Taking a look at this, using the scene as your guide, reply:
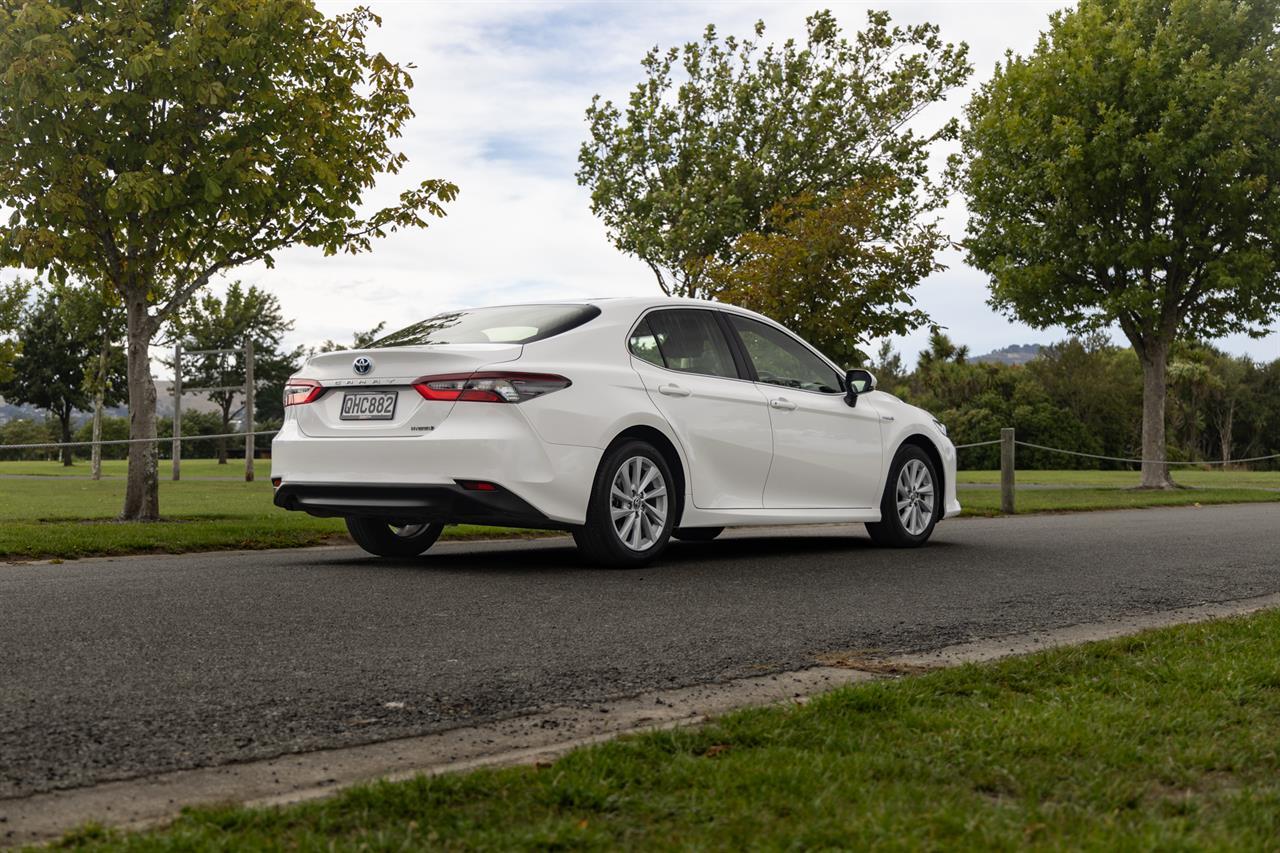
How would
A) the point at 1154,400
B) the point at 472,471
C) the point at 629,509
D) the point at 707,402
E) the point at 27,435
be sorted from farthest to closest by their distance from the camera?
the point at 27,435 < the point at 1154,400 < the point at 707,402 < the point at 629,509 < the point at 472,471

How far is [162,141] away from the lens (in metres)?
13.0

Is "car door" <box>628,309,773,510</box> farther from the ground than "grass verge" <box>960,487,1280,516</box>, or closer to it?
farther from the ground

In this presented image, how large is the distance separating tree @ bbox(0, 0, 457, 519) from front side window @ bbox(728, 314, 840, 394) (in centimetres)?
587

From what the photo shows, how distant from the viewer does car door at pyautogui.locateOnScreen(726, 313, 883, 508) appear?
30.6ft

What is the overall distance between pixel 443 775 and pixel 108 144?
37.2ft

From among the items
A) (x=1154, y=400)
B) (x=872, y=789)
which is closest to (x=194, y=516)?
(x=872, y=789)

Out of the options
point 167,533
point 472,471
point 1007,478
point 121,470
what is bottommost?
point 167,533

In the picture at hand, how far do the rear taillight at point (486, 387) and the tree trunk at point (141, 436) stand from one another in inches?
277

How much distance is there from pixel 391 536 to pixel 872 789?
6574 mm

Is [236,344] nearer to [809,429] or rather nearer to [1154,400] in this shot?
[1154,400]

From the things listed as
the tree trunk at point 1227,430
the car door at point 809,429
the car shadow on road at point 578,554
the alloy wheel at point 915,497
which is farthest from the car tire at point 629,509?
the tree trunk at point 1227,430

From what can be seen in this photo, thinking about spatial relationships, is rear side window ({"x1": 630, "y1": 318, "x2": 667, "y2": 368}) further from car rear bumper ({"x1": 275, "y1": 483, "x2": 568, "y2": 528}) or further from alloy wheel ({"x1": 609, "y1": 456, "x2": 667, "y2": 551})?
car rear bumper ({"x1": 275, "y1": 483, "x2": 568, "y2": 528})

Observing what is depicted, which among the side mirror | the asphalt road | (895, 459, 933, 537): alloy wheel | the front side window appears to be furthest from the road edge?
(895, 459, 933, 537): alloy wheel

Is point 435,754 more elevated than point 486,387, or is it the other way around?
point 486,387
